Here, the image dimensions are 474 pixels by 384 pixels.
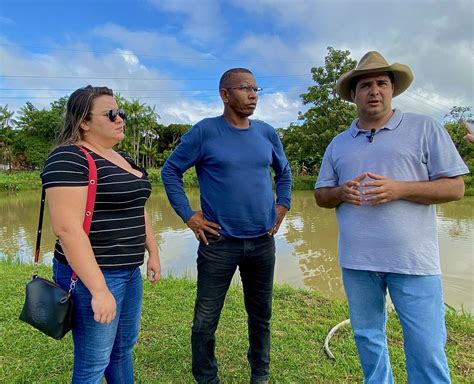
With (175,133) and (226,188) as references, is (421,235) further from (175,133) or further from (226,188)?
(175,133)

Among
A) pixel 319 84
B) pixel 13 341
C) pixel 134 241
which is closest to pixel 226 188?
pixel 134 241

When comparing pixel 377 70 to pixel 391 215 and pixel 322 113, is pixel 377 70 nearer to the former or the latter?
pixel 391 215

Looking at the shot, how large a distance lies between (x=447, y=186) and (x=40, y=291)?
186 centimetres

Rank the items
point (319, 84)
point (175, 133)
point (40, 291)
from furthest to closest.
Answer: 1. point (175, 133)
2. point (319, 84)
3. point (40, 291)

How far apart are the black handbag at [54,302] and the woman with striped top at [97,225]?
0.09ft

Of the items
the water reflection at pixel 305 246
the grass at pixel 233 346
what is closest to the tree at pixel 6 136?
the water reflection at pixel 305 246

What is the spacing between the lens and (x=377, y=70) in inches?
74.0

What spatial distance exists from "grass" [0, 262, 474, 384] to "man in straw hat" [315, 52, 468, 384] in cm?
68

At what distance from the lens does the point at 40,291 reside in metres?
1.59

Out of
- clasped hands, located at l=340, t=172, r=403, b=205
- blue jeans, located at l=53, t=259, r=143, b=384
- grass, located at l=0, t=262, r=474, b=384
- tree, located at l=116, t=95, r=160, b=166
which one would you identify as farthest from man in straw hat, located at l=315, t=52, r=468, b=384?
tree, located at l=116, t=95, r=160, b=166

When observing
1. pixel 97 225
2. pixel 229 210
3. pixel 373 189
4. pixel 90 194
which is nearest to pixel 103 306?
pixel 97 225

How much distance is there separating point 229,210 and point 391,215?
89 centimetres

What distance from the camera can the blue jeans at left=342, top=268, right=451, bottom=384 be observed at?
1.72 metres

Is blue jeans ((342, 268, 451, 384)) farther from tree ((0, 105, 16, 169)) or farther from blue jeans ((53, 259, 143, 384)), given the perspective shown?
tree ((0, 105, 16, 169))
